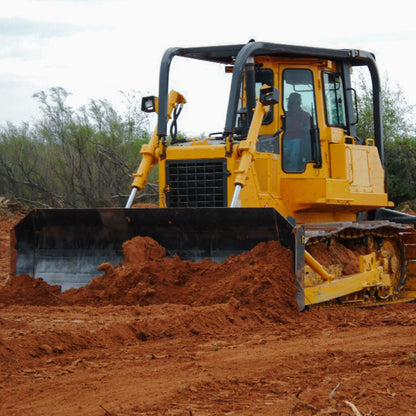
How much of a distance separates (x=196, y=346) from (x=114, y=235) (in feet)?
8.90

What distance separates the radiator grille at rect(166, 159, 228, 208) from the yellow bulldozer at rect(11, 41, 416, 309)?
14 millimetres

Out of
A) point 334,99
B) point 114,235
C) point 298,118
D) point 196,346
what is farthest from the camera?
point 334,99

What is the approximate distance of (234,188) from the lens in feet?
29.2

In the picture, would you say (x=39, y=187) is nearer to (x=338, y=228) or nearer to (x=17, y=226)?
(x=17, y=226)

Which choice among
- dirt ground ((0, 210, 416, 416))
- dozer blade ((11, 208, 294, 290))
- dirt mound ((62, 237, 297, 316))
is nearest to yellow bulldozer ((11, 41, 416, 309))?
dozer blade ((11, 208, 294, 290))

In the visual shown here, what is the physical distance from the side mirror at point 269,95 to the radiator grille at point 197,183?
2.80 ft

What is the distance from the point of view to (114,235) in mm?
8695

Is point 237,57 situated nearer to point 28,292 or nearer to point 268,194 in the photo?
point 268,194

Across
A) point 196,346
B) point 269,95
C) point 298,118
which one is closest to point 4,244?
point 298,118

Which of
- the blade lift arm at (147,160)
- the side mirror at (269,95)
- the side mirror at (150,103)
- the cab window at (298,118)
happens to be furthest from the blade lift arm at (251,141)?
the side mirror at (150,103)

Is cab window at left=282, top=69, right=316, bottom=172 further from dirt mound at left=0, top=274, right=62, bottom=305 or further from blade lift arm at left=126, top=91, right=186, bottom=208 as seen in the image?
dirt mound at left=0, top=274, right=62, bottom=305

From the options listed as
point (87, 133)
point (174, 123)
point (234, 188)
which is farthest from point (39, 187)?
point (234, 188)

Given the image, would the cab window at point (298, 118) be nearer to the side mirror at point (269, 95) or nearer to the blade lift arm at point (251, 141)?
the blade lift arm at point (251, 141)

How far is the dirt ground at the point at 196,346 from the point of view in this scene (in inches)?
175
